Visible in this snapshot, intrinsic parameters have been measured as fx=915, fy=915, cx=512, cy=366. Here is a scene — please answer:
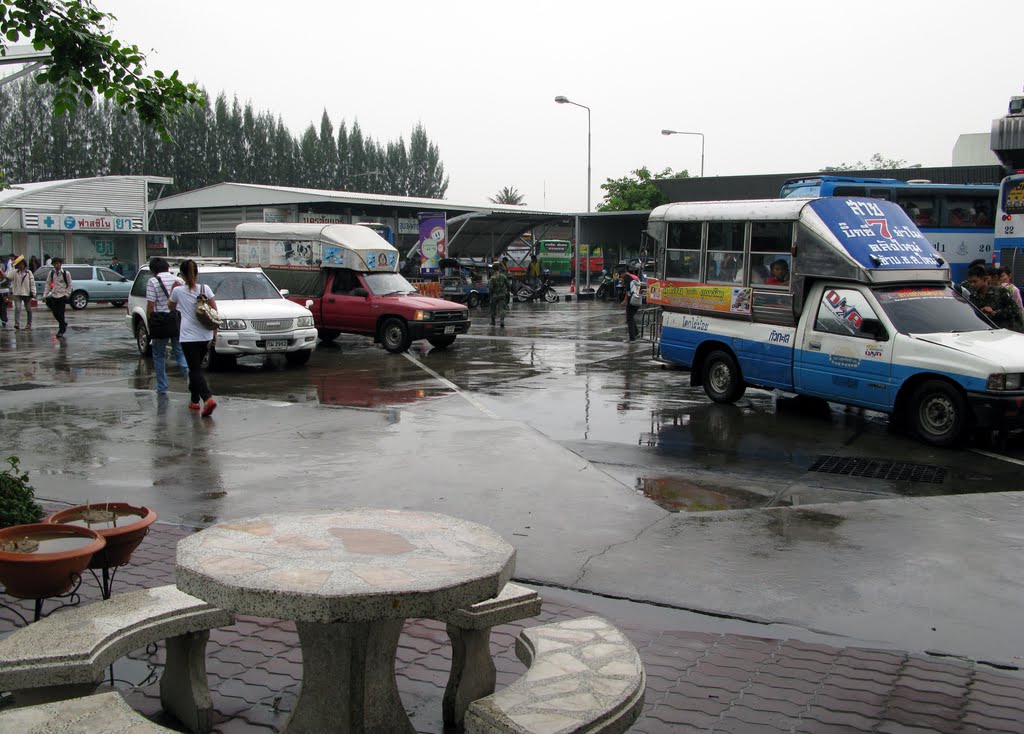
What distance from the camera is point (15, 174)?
2886 inches

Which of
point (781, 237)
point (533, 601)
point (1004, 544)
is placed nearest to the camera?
point (533, 601)

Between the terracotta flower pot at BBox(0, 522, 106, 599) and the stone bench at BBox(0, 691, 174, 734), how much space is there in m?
0.99

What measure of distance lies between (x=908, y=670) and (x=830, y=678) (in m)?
0.44

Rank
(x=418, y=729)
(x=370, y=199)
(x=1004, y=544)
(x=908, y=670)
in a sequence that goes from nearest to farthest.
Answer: (x=418, y=729), (x=908, y=670), (x=1004, y=544), (x=370, y=199)

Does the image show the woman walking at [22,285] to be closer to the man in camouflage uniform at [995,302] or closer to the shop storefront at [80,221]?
the shop storefront at [80,221]

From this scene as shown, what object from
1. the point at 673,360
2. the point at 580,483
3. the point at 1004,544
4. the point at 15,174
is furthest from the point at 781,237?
the point at 15,174

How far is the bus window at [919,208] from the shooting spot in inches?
910

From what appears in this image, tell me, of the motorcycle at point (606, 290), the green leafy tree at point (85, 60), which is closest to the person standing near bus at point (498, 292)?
the motorcycle at point (606, 290)

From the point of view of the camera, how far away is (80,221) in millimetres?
42688

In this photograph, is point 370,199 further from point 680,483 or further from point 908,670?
point 908,670

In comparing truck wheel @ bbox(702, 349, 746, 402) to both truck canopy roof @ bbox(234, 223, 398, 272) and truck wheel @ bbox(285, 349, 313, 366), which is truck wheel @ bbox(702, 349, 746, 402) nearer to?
truck wheel @ bbox(285, 349, 313, 366)

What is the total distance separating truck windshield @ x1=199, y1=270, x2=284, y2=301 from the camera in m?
16.9

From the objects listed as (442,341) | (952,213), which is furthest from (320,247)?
(952,213)

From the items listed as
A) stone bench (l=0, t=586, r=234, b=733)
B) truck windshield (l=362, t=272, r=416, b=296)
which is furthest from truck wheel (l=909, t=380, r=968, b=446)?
truck windshield (l=362, t=272, r=416, b=296)
